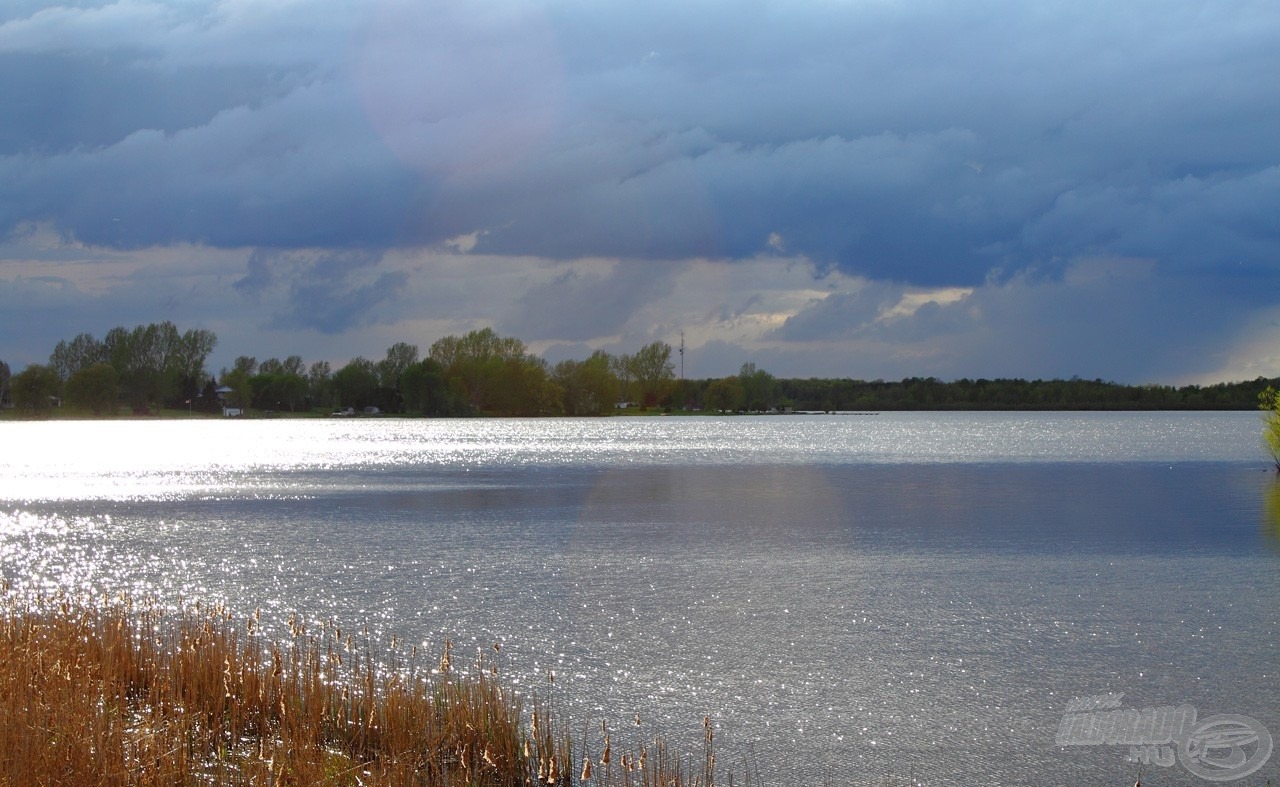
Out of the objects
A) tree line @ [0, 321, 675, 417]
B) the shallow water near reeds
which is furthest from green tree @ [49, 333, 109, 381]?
the shallow water near reeds

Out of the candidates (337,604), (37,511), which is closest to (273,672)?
(337,604)

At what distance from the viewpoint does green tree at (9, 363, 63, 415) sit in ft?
541

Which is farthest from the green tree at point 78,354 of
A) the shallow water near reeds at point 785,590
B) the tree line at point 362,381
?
the shallow water near reeds at point 785,590

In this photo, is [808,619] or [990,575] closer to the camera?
[808,619]

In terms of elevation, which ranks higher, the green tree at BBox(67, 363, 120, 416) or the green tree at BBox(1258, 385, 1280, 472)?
the green tree at BBox(67, 363, 120, 416)

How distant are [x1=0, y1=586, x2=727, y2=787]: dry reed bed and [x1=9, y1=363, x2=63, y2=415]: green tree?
171m

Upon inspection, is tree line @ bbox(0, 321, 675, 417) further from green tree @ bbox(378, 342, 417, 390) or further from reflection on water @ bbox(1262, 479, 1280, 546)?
reflection on water @ bbox(1262, 479, 1280, 546)

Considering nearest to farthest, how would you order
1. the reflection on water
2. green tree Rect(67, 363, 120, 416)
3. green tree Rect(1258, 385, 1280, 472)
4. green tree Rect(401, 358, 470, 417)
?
the reflection on water → green tree Rect(1258, 385, 1280, 472) → green tree Rect(67, 363, 120, 416) → green tree Rect(401, 358, 470, 417)

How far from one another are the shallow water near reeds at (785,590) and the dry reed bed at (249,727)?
1438mm

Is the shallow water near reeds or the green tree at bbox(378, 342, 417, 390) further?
the green tree at bbox(378, 342, 417, 390)

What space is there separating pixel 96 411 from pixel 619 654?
575 ft

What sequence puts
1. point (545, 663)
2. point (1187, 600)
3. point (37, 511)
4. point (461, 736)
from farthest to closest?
point (37, 511), point (1187, 600), point (545, 663), point (461, 736)

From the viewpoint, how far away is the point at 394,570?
72.7ft

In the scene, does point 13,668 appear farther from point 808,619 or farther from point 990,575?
point 990,575
